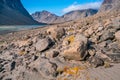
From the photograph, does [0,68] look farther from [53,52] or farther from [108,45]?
[108,45]

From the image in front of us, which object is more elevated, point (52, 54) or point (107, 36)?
point (107, 36)

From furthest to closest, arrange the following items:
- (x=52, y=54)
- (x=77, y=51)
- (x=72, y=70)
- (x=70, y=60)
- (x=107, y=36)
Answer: (x=107, y=36) → (x=52, y=54) → (x=70, y=60) → (x=77, y=51) → (x=72, y=70)

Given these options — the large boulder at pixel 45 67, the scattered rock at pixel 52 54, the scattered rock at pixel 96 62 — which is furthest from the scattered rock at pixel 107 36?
the large boulder at pixel 45 67

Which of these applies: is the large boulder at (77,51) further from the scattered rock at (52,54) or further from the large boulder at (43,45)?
the large boulder at (43,45)

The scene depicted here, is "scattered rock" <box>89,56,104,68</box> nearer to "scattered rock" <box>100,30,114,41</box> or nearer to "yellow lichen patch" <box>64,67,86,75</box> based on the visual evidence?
"yellow lichen patch" <box>64,67,86,75</box>

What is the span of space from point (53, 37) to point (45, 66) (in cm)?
412

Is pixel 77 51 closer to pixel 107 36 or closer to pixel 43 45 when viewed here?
pixel 107 36

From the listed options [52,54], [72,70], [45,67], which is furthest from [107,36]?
[45,67]

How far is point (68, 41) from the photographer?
15.4m

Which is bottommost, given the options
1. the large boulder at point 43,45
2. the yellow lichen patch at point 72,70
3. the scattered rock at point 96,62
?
the yellow lichen patch at point 72,70

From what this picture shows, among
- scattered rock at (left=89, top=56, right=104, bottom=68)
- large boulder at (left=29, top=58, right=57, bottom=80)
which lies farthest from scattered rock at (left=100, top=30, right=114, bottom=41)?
large boulder at (left=29, top=58, right=57, bottom=80)

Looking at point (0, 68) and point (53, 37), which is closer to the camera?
point (0, 68)

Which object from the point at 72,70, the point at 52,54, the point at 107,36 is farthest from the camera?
the point at 107,36

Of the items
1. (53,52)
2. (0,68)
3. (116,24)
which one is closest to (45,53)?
(53,52)
